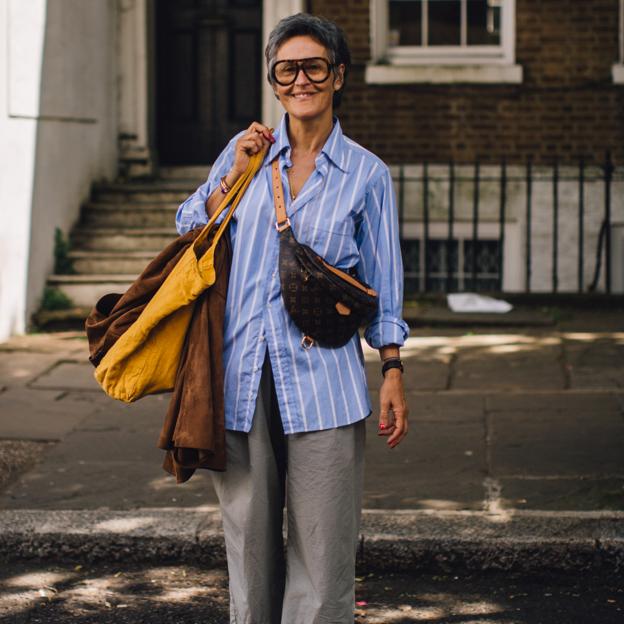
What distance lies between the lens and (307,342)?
3.44 metres

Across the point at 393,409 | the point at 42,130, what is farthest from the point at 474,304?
the point at 393,409

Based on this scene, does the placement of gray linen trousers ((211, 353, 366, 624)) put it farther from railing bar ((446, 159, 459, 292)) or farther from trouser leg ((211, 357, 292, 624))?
railing bar ((446, 159, 459, 292))

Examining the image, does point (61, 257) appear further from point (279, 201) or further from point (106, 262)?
point (279, 201)

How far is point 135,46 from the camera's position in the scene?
39.2 feet

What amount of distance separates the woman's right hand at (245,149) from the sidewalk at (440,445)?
6.92ft

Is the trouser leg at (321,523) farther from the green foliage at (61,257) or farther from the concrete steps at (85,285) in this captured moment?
the green foliage at (61,257)

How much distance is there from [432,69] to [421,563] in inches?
294

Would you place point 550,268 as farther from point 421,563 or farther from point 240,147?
point 240,147

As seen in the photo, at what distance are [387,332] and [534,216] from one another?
331 inches

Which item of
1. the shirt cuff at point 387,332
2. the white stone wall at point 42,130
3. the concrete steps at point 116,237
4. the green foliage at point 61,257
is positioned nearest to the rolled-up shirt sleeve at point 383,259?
the shirt cuff at point 387,332

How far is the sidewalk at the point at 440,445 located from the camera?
5.38 m

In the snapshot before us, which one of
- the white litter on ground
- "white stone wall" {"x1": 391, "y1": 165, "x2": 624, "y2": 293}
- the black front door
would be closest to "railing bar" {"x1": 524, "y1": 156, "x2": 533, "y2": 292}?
"white stone wall" {"x1": 391, "y1": 165, "x2": 624, "y2": 293}

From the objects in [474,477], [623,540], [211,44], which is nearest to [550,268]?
[211,44]

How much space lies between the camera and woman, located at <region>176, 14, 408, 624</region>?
11.3 feet
